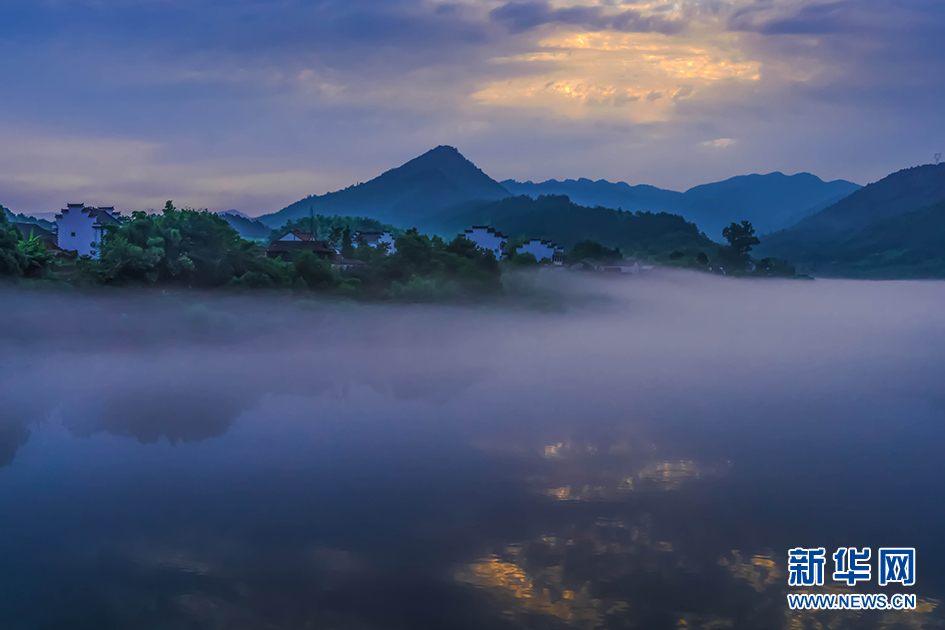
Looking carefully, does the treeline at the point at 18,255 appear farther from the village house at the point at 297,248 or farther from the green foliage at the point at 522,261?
the green foliage at the point at 522,261

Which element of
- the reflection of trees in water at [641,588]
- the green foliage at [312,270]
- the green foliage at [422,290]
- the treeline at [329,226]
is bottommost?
the reflection of trees in water at [641,588]

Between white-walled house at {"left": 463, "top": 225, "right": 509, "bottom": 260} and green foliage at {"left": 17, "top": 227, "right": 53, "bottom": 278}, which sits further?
white-walled house at {"left": 463, "top": 225, "right": 509, "bottom": 260}

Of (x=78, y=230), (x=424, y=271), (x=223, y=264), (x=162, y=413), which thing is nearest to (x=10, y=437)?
(x=162, y=413)

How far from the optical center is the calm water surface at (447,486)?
1402cm

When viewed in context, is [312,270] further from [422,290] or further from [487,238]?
[487,238]

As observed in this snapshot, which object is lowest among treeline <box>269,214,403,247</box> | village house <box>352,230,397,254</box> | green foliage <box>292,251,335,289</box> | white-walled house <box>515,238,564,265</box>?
green foliage <box>292,251,335,289</box>

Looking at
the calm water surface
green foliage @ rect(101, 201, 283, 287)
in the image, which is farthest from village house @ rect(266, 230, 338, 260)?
the calm water surface

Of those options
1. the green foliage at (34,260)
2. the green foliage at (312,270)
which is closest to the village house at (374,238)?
the green foliage at (312,270)

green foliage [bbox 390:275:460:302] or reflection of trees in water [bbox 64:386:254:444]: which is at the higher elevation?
green foliage [bbox 390:275:460:302]

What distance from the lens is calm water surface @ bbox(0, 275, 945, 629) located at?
14.0 m

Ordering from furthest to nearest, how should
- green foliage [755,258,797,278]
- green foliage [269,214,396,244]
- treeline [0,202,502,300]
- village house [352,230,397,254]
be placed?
green foliage [755,258,797,278]
green foliage [269,214,396,244]
village house [352,230,397,254]
treeline [0,202,502,300]

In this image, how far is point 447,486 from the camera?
831 inches

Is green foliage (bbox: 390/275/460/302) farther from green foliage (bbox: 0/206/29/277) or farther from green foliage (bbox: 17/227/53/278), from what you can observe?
green foliage (bbox: 0/206/29/277)

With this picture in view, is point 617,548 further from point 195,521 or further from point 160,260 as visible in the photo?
point 160,260
